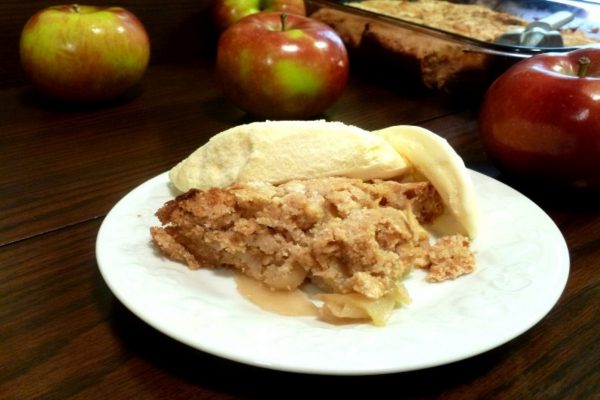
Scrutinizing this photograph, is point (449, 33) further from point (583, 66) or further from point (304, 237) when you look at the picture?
point (304, 237)

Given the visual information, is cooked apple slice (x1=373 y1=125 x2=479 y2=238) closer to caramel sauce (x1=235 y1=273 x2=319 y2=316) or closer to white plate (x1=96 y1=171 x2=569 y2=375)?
white plate (x1=96 y1=171 x2=569 y2=375)

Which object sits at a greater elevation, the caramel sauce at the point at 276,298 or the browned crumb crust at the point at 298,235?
the browned crumb crust at the point at 298,235

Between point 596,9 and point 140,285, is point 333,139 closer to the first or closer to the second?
point 140,285

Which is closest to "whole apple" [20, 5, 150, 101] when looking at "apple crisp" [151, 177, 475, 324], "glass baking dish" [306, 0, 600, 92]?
"glass baking dish" [306, 0, 600, 92]

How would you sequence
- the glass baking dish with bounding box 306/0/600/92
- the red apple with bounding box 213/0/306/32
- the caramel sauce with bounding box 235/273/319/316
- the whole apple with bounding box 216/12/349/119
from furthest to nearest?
the red apple with bounding box 213/0/306/32 < the glass baking dish with bounding box 306/0/600/92 < the whole apple with bounding box 216/12/349/119 < the caramel sauce with bounding box 235/273/319/316

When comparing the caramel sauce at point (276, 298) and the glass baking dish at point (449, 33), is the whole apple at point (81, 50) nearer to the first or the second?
the glass baking dish at point (449, 33)

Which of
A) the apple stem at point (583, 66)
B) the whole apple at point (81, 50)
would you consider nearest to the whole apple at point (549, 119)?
the apple stem at point (583, 66)

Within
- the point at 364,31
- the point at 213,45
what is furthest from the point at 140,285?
the point at 213,45
